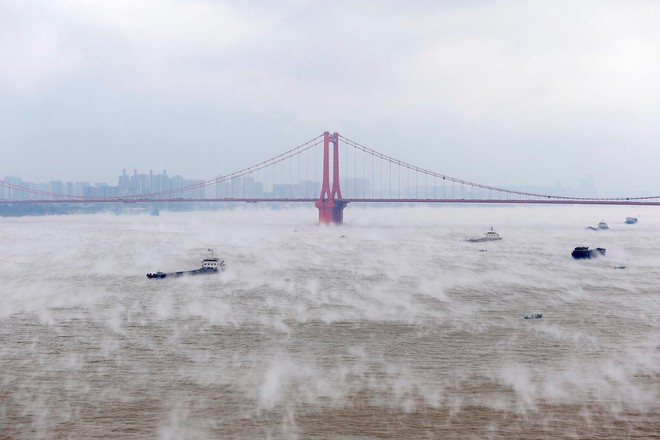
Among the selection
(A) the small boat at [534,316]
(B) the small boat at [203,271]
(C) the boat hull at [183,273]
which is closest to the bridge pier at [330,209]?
(B) the small boat at [203,271]

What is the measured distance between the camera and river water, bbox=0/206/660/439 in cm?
1609

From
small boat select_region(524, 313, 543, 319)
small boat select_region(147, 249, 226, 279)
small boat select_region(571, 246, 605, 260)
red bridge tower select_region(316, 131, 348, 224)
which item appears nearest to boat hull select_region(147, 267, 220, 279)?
small boat select_region(147, 249, 226, 279)

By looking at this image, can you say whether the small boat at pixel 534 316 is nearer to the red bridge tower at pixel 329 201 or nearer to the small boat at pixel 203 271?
the small boat at pixel 203 271

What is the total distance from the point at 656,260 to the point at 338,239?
32.2 m

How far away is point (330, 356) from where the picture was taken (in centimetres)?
2161

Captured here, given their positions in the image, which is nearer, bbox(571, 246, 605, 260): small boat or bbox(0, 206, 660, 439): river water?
bbox(0, 206, 660, 439): river water

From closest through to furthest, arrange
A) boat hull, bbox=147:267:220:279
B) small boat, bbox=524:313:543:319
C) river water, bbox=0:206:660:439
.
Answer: river water, bbox=0:206:660:439 → small boat, bbox=524:313:543:319 → boat hull, bbox=147:267:220:279

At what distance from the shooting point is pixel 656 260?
185 ft

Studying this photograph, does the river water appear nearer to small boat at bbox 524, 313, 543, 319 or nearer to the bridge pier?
small boat at bbox 524, 313, 543, 319

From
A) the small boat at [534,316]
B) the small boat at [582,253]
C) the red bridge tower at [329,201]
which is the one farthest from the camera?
the red bridge tower at [329,201]

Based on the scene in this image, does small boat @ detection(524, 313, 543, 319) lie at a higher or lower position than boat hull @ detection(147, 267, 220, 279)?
higher

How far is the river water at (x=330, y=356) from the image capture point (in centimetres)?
1609

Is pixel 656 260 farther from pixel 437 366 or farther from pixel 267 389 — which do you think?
pixel 267 389

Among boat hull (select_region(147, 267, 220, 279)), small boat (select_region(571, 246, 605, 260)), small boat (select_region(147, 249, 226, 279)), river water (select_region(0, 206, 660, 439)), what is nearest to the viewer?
river water (select_region(0, 206, 660, 439))
